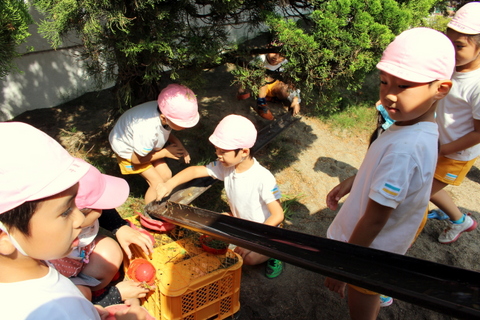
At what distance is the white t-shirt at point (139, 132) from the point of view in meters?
2.96

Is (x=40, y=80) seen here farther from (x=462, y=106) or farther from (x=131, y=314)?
(x=462, y=106)

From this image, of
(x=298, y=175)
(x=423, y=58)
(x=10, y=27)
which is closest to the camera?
(x=423, y=58)

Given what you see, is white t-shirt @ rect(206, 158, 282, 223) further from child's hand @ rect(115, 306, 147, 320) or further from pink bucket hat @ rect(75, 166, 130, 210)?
child's hand @ rect(115, 306, 147, 320)

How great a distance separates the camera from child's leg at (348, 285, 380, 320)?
6.49 ft

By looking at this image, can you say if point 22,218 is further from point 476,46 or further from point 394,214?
point 476,46

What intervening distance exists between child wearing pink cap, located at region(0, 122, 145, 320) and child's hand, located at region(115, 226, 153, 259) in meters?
1.03

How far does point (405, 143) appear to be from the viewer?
1.66 metres

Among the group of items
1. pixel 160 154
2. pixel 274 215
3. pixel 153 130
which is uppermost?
pixel 153 130

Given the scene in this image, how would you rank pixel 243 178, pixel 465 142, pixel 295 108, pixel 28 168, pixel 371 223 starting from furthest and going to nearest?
pixel 295 108 < pixel 243 178 < pixel 465 142 < pixel 371 223 < pixel 28 168

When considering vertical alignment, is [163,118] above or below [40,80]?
below

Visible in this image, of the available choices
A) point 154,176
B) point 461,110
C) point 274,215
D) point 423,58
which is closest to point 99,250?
point 154,176

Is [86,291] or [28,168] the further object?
[86,291]

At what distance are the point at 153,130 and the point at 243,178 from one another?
2.90 feet

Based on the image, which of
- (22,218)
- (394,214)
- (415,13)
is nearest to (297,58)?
(415,13)
